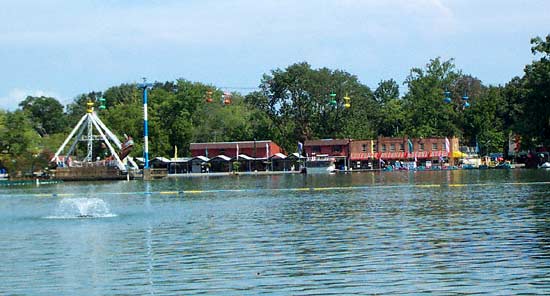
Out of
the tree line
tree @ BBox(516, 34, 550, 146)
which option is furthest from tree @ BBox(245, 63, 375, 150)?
tree @ BBox(516, 34, 550, 146)

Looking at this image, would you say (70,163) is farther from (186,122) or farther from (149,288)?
(149,288)

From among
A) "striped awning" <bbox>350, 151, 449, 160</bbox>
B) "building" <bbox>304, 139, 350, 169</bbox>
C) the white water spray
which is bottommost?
the white water spray

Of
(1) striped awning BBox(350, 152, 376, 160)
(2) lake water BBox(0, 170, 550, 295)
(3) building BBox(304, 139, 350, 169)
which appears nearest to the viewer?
(2) lake water BBox(0, 170, 550, 295)

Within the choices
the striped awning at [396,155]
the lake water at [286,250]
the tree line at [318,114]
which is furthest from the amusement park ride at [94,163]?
the lake water at [286,250]

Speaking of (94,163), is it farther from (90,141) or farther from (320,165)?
(320,165)

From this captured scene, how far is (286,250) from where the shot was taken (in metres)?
28.7

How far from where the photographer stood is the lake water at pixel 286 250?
21781mm

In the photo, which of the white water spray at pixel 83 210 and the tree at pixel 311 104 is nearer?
the white water spray at pixel 83 210

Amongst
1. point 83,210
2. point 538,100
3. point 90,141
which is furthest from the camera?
point 90,141

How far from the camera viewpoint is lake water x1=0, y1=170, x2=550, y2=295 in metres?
21.8

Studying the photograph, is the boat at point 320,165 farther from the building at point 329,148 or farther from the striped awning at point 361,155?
the striped awning at point 361,155

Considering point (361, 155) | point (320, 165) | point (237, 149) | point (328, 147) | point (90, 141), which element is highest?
point (90, 141)

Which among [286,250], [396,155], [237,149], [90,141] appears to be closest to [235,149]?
[237,149]

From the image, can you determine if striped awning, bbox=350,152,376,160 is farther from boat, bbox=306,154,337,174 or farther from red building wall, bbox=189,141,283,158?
red building wall, bbox=189,141,283,158
